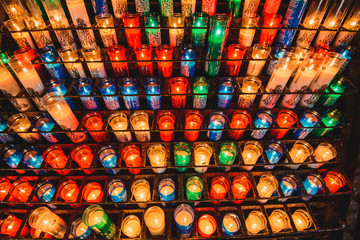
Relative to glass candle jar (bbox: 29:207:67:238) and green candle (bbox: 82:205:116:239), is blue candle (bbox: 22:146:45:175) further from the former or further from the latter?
green candle (bbox: 82:205:116:239)

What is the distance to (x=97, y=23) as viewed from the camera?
1133 millimetres

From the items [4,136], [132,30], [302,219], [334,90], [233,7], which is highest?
[233,7]

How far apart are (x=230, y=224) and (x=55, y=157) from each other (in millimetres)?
1246

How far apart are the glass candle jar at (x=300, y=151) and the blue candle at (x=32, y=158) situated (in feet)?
5.57

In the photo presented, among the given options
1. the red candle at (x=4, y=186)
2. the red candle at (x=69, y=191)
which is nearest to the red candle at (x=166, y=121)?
the red candle at (x=69, y=191)

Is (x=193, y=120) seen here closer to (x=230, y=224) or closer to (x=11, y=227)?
(x=230, y=224)

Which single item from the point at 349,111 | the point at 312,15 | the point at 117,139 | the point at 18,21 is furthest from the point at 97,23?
the point at 349,111

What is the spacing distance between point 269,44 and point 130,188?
1.29m

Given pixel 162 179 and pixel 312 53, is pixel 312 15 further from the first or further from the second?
pixel 162 179

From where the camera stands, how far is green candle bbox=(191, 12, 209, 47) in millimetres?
1112

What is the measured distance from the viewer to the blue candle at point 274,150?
4.46 ft

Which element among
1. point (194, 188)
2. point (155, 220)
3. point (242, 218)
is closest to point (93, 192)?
point (155, 220)

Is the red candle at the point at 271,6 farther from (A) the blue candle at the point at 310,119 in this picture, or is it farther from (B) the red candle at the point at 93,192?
(B) the red candle at the point at 93,192

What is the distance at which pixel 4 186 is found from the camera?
4.84 feet
